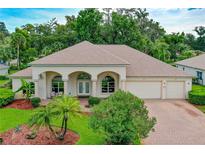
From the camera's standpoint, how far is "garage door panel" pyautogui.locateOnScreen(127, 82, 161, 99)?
2902 cm

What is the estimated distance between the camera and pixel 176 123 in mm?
20797

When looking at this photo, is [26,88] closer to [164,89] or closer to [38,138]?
[38,138]

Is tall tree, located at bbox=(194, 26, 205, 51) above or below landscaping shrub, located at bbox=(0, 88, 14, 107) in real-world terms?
above

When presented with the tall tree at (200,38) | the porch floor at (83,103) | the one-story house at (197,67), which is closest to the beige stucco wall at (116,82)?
the porch floor at (83,103)

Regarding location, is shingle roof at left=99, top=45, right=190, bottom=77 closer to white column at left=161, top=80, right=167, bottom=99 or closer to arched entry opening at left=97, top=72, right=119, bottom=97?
white column at left=161, top=80, right=167, bottom=99

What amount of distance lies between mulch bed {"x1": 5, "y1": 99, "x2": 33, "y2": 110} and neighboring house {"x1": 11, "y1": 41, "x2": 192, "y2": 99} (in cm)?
159

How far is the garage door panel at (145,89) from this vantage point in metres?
29.0

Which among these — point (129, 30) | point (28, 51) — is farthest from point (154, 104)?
point (28, 51)

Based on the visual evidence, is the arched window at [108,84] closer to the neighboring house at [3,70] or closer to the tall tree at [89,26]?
the tall tree at [89,26]

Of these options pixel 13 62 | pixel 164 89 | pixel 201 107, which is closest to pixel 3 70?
pixel 13 62

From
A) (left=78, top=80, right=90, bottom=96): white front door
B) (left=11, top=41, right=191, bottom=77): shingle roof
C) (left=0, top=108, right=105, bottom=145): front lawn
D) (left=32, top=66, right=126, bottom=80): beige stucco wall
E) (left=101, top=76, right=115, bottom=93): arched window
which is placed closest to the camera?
(left=0, top=108, right=105, bottom=145): front lawn

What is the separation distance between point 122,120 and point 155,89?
15.3m

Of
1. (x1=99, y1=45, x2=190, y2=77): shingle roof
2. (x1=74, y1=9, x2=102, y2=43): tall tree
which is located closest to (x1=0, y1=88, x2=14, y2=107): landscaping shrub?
(x1=99, y1=45, x2=190, y2=77): shingle roof
